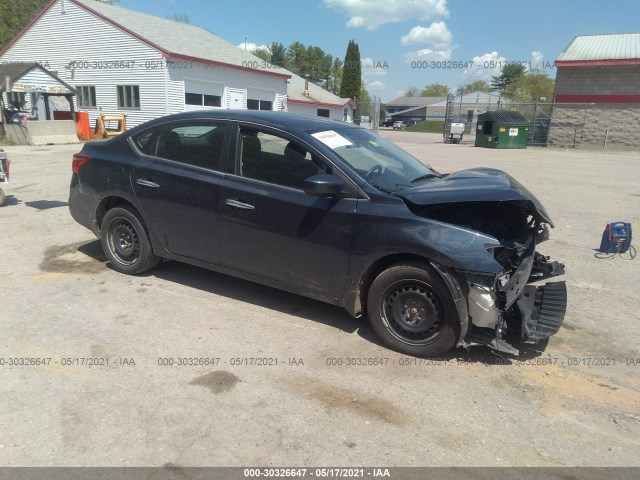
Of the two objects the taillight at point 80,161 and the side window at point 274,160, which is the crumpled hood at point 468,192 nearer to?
the side window at point 274,160

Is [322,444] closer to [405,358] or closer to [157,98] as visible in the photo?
[405,358]

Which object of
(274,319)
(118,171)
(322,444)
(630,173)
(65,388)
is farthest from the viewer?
(630,173)

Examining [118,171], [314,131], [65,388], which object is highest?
[314,131]

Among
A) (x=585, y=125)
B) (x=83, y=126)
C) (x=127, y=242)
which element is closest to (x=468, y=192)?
(x=127, y=242)

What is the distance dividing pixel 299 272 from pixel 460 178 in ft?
5.42

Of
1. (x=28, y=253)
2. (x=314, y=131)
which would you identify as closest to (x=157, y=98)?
(x=28, y=253)

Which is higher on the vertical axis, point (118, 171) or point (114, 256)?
point (118, 171)

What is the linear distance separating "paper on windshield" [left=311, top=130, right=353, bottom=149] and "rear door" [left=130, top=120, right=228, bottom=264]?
2.95 ft

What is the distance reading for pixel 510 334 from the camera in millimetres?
3934

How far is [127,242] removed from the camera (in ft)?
16.7

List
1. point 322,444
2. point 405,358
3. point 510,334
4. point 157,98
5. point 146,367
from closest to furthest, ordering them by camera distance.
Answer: point 322,444 → point 146,367 → point 405,358 → point 510,334 → point 157,98

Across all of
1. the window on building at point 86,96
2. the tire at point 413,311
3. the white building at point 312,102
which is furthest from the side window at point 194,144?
the white building at point 312,102

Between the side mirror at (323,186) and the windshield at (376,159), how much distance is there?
0.32 m

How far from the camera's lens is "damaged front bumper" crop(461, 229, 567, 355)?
3408mm
